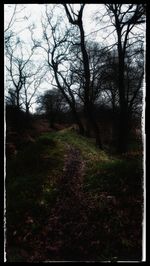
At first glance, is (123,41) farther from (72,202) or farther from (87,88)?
(72,202)

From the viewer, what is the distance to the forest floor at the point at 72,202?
17.9 ft

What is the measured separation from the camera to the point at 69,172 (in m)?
8.05

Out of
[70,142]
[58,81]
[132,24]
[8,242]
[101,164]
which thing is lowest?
[8,242]

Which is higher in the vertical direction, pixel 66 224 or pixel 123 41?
pixel 123 41

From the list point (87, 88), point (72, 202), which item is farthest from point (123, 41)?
point (72, 202)

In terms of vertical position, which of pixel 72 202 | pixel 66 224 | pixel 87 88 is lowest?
pixel 66 224

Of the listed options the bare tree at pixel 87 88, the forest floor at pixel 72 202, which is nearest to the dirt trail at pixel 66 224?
the forest floor at pixel 72 202

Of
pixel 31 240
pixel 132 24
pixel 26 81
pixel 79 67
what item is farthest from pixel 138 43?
pixel 31 240

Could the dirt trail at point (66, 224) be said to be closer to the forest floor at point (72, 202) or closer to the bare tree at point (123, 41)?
the forest floor at point (72, 202)

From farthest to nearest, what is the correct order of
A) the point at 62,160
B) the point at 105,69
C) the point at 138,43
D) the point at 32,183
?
the point at 62,160, the point at 32,183, the point at 105,69, the point at 138,43

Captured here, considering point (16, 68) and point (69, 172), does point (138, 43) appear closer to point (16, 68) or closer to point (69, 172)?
point (16, 68)

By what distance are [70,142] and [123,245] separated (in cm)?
378

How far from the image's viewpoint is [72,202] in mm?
6844

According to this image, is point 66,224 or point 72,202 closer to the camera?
point 66,224
